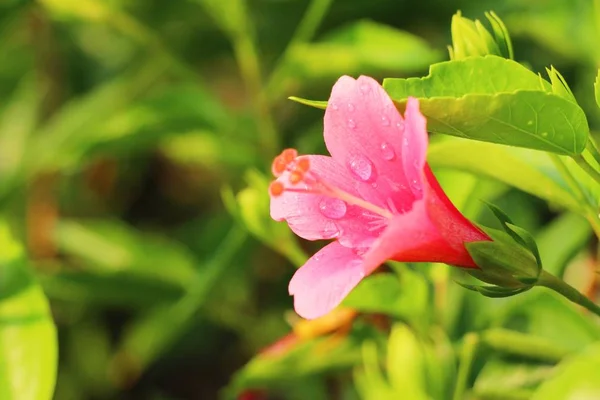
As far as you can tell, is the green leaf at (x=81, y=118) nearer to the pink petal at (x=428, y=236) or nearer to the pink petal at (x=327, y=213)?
the pink petal at (x=327, y=213)

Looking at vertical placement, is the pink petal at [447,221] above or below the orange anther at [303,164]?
below

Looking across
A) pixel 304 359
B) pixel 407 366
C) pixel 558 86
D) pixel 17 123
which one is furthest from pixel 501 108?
pixel 17 123

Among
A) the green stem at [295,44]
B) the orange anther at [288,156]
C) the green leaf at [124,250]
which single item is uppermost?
the orange anther at [288,156]

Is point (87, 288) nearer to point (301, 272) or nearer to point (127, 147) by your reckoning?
point (127, 147)

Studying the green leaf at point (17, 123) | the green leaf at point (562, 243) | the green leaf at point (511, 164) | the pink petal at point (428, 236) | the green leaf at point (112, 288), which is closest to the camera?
the pink petal at point (428, 236)

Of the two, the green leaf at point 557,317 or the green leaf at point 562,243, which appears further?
the green leaf at point 562,243

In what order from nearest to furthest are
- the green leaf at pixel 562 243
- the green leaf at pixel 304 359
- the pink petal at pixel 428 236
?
the pink petal at pixel 428 236, the green leaf at pixel 304 359, the green leaf at pixel 562 243

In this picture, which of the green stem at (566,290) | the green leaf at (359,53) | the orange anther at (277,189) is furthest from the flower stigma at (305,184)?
the green leaf at (359,53)
